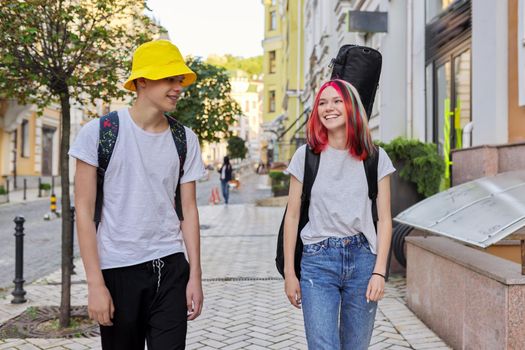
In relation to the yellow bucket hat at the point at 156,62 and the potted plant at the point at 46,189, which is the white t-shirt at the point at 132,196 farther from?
the potted plant at the point at 46,189

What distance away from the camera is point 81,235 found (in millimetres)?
2447

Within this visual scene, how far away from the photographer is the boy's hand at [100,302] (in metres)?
2.43

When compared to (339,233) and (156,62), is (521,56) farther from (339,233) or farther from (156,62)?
(156,62)

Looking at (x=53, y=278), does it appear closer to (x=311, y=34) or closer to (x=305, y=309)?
(x=305, y=309)

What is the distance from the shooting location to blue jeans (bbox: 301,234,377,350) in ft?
9.05

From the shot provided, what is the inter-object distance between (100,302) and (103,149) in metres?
0.66

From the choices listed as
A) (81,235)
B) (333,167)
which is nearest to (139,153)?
(81,235)

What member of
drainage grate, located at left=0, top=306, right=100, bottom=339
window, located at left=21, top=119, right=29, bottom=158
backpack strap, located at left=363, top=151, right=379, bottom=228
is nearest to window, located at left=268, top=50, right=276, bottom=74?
window, located at left=21, top=119, right=29, bottom=158

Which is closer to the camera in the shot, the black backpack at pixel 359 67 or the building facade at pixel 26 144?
the black backpack at pixel 359 67

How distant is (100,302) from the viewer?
7.99 feet

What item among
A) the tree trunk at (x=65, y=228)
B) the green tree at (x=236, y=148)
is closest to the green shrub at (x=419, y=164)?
the tree trunk at (x=65, y=228)

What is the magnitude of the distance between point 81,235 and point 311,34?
1075 inches

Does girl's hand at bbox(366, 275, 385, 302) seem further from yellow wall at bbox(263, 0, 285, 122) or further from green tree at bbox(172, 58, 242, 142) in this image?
yellow wall at bbox(263, 0, 285, 122)

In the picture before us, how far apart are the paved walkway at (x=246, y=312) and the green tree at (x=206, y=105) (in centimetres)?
345
